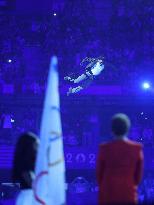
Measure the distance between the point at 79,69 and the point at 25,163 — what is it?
15.3 m

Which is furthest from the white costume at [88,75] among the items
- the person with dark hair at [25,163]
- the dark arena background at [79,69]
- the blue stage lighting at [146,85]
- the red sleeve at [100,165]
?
the red sleeve at [100,165]

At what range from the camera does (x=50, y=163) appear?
4.63m

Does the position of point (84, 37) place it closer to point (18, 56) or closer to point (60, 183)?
point (18, 56)

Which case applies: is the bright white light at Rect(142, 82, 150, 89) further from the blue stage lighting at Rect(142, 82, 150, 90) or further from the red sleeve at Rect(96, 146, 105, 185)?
the red sleeve at Rect(96, 146, 105, 185)

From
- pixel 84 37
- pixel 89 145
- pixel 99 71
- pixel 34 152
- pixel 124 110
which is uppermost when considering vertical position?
pixel 84 37

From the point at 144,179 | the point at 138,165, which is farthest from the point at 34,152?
the point at 144,179

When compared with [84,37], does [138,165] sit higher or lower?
lower

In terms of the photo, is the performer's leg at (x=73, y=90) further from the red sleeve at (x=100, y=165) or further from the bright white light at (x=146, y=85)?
the red sleeve at (x=100, y=165)

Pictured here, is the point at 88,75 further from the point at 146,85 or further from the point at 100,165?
the point at 100,165

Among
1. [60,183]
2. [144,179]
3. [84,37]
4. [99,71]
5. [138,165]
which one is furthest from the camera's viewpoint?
[84,37]

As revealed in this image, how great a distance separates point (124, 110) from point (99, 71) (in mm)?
2217

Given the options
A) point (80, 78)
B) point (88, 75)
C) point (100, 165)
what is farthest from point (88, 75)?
point (100, 165)

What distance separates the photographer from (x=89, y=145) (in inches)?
711

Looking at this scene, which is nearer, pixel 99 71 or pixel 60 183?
pixel 60 183
